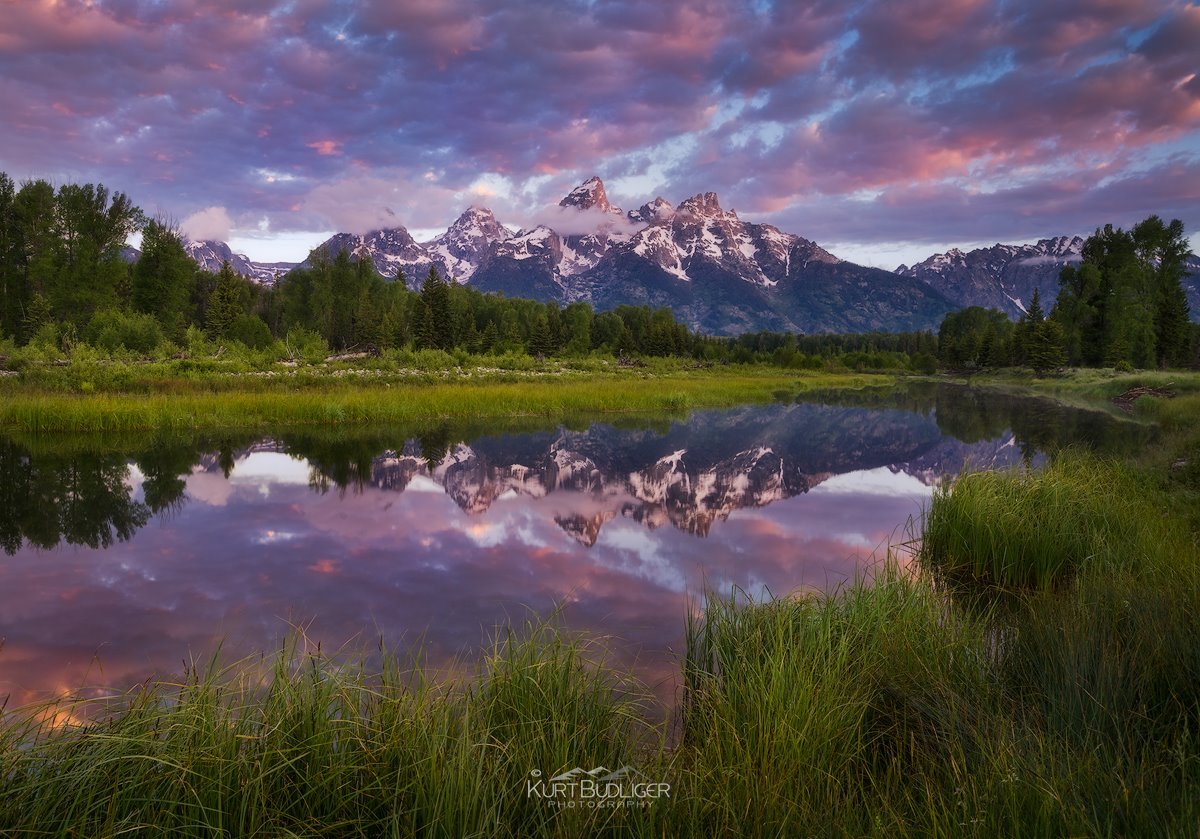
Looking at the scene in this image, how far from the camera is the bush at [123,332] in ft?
126

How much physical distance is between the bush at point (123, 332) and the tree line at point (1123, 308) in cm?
8636

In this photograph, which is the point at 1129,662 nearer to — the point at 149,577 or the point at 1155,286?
the point at 149,577

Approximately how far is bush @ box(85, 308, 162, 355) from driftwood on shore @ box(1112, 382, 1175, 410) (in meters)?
63.1

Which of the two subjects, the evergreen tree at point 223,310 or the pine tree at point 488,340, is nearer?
the evergreen tree at point 223,310

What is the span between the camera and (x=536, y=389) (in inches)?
1367

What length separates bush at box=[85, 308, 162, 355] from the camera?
3844 centimetres

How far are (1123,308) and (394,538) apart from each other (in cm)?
8184

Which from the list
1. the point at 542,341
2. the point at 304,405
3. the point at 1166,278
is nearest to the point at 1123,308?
the point at 1166,278

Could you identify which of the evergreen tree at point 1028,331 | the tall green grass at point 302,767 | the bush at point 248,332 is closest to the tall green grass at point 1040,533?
the tall green grass at point 302,767

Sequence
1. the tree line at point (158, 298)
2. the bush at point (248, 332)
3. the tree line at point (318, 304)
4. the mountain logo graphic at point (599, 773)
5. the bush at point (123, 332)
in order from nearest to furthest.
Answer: the mountain logo graphic at point (599, 773), the bush at point (123, 332), the tree line at point (158, 298), the tree line at point (318, 304), the bush at point (248, 332)

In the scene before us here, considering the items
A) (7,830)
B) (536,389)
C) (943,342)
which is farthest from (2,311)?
(943,342)

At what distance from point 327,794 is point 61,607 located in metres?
6.10

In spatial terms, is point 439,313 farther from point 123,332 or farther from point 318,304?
point 123,332

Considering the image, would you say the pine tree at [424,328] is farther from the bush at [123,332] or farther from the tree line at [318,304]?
the bush at [123,332]
